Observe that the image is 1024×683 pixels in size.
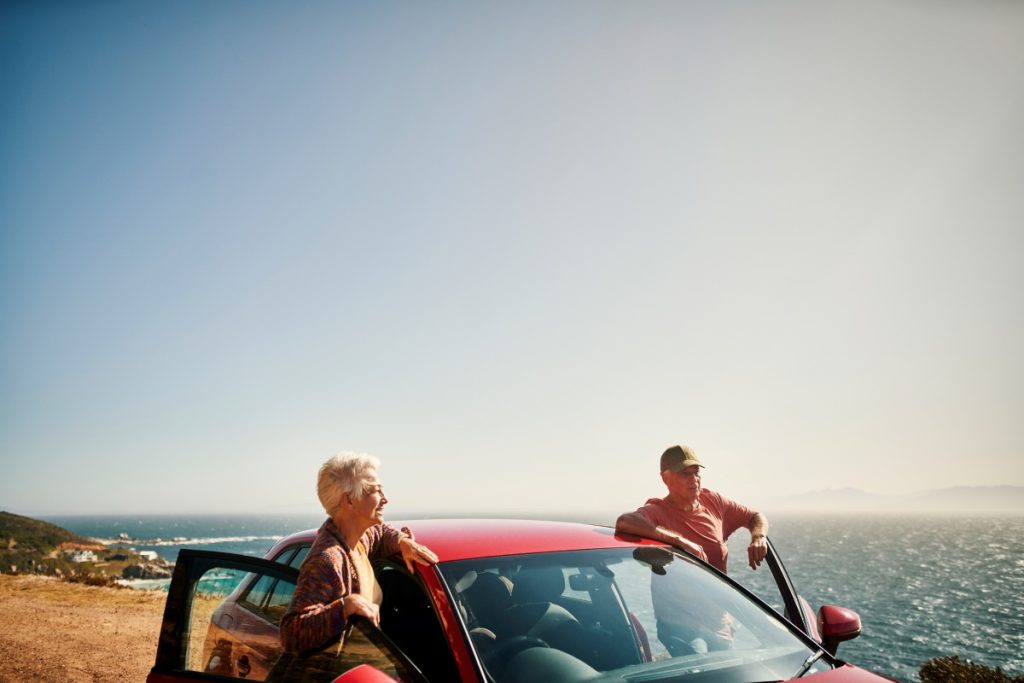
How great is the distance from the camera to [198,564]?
8.34ft

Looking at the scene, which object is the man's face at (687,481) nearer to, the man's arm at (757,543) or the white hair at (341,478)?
the man's arm at (757,543)

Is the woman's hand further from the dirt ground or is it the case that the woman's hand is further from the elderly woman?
the dirt ground

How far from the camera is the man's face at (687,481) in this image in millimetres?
4539

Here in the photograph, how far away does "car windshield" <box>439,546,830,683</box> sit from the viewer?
7.53 ft

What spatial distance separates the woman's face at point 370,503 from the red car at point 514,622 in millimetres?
249

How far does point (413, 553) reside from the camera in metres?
2.52

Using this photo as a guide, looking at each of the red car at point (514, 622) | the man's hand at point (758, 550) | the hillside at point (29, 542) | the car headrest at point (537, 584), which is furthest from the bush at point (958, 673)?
the hillside at point (29, 542)

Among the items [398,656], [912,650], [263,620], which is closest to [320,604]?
[398,656]

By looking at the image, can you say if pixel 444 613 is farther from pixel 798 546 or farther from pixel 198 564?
pixel 798 546

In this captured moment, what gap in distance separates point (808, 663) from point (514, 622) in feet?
3.66

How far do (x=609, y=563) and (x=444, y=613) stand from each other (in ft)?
2.98

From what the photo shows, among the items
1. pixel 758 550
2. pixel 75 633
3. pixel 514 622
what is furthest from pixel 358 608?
pixel 75 633

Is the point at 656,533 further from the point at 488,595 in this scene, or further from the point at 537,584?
the point at 488,595

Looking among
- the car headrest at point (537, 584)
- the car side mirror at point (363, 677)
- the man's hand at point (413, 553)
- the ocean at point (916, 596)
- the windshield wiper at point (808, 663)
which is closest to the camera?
the car side mirror at point (363, 677)
